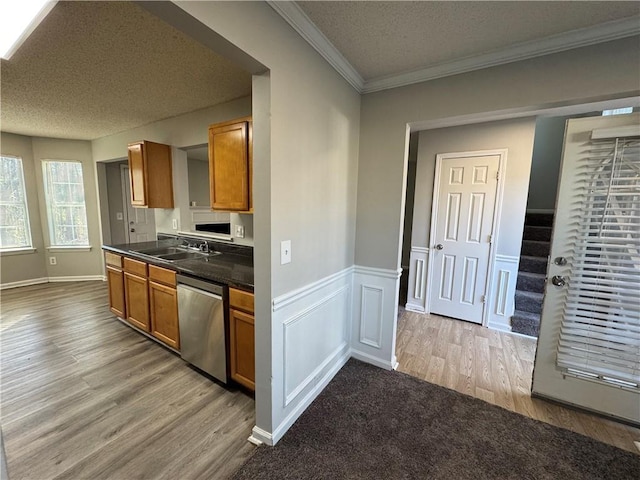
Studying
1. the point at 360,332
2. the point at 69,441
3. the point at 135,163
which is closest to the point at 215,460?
the point at 69,441

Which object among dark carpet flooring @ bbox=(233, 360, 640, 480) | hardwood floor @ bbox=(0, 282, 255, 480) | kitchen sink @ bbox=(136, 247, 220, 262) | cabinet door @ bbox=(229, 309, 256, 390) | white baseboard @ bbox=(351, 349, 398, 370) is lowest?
hardwood floor @ bbox=(0, 282, 255, 480)

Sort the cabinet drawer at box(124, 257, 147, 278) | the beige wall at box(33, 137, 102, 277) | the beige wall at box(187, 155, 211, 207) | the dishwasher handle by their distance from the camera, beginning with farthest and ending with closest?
the beige wall at box(187, 155, 211, 207) → the beige wall at box(33, 137, 102, 277) → the cabinet drawer at box(124, 257, 147, 278) → the dishwasher handle

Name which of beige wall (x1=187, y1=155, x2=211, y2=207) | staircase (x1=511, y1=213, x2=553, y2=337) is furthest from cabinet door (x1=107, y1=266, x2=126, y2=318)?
staircase (x1=511, y1=213, x2=553, y2=337)

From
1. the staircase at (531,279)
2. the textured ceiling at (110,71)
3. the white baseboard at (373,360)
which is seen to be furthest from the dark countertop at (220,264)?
the staircase at (531,279)

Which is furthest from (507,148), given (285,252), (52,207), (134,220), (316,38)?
(52,207)

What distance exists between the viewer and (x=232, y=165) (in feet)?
7.52

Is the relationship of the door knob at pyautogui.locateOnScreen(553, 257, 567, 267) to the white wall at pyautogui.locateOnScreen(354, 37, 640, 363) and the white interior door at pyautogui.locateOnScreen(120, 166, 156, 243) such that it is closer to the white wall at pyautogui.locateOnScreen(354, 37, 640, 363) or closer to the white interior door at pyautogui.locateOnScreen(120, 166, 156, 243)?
the white wall at pyautogui.locateOnScreen(354, 37, 640, 363)

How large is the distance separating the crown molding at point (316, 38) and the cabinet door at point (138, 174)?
2498 millimetres

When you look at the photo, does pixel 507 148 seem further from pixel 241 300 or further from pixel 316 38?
pixel 241 300

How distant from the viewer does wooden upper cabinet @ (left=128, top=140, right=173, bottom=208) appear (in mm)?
3094

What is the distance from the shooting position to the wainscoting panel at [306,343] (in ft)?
5.34

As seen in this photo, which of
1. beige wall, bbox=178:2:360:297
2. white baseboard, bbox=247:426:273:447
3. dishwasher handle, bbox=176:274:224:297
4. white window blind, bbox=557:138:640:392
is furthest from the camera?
dishwasher handle, bbox=176:274:224:297

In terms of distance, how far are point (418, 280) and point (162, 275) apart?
3.13 metres

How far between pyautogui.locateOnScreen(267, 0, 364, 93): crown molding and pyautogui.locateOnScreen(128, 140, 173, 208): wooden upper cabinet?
2.44 m
